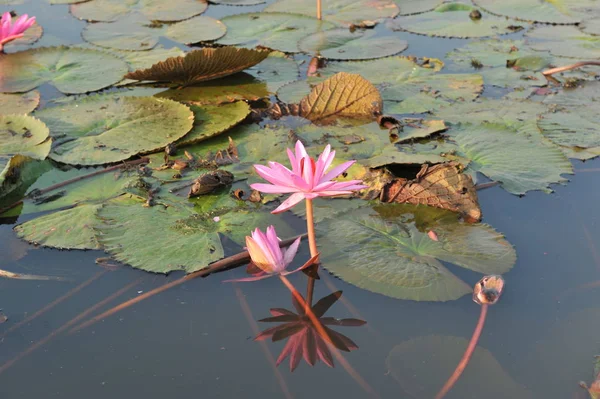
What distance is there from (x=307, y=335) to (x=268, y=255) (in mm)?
354

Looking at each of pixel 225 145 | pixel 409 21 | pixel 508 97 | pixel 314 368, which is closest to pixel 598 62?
pixel 508 97

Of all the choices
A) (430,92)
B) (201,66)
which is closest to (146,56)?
(201,66)

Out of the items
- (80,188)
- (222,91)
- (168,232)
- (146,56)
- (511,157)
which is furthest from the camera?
(146,56)

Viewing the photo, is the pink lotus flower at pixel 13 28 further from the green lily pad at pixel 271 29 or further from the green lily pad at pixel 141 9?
the green lily pad at pixel 271 29

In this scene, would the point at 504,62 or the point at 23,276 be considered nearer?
the point at 23,276

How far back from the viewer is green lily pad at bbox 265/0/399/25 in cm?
520

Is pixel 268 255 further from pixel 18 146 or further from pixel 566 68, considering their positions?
pixel 566 68

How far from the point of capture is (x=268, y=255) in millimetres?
2373

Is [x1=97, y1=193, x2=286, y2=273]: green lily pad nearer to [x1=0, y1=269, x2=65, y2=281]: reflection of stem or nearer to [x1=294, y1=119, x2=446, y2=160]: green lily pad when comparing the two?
[x1=0, y1=269, x2=65, y2=281]: reflection of stem

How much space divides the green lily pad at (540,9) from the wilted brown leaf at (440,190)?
285 cm

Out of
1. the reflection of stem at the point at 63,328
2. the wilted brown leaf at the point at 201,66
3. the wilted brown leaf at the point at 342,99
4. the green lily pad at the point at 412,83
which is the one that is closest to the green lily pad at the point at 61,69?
the wilted brown leaf at the point at 201,66

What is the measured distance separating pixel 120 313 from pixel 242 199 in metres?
0.83

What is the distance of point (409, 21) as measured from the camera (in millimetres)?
5141

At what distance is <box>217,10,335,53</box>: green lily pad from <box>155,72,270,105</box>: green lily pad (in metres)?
0.62
